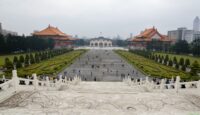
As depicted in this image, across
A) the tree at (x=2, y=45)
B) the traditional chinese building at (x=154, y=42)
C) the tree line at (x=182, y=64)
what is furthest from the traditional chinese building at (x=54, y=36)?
the tree line at (x=182, y=64)

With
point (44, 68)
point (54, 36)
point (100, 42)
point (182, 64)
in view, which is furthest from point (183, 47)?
point (100, 42)

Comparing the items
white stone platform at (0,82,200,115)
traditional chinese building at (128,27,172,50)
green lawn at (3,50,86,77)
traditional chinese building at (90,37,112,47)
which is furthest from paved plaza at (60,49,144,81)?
traditional chinese building at (90,37,112,47)

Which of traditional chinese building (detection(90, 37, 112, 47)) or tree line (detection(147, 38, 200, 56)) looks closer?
tree line (detection(147, 38, 200, 56))

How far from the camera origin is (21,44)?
149 ft

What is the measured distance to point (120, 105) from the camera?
6691 mm

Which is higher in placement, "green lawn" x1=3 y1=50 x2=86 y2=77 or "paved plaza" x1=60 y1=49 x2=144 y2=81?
"green lawn" x1=3 y1=50 x2=86 y2=77

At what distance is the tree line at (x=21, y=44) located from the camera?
4034 centimetres

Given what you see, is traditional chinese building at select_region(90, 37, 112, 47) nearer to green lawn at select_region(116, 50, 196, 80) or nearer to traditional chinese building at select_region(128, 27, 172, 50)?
traditional chinese building at select_region(128, 27, 172, 50)

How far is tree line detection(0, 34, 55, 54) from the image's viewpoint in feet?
132

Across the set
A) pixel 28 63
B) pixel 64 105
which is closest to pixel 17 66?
pixel 28 63

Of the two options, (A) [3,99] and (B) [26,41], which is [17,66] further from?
(B) [26,41]

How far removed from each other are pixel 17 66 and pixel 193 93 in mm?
21751

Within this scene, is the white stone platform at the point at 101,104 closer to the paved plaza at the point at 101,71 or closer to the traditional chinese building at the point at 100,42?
the paved plaza at the point at 101,71

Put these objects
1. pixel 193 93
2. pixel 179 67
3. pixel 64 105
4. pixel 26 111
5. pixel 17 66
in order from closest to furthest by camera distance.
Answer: pixel 26 111 < pixel 64 105 < pixel 193 93 < pixel 17 66 < pixel 179 67
